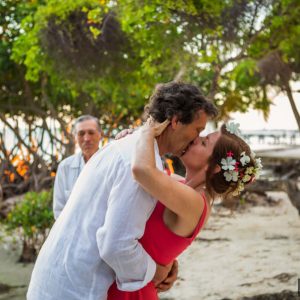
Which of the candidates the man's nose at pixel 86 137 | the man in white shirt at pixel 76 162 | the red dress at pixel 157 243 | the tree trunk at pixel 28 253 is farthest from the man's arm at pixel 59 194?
the tree trunk at pixel 28 253

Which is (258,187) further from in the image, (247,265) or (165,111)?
(165,111)

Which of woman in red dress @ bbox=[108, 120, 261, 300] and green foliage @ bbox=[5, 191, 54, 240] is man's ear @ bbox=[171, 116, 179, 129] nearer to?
woman in red dress @ bbox=[108, 120, 261, 300]

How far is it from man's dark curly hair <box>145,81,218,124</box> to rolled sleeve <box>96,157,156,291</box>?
0.24 metres

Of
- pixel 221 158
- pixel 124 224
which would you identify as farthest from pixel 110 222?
pixel 221 158

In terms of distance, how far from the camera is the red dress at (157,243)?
1.70 metres

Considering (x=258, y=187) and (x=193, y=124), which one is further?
(x=258, y=187)

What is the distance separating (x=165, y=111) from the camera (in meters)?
1.72

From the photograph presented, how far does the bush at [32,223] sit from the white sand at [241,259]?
187cm

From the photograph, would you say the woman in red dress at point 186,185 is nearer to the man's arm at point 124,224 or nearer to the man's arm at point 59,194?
the man's arm at point 124,224

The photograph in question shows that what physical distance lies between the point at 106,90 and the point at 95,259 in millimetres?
8196

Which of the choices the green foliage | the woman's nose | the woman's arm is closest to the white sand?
the green foliage

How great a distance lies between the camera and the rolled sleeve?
1.55 metres

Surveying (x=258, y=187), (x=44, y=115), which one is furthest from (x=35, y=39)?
(x=258, y=187)

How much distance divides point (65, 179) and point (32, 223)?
3.04 meters
